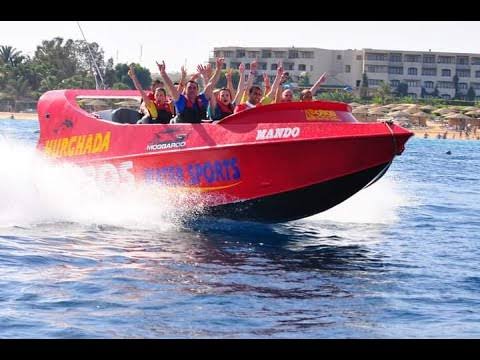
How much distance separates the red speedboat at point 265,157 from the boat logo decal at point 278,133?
0.01m

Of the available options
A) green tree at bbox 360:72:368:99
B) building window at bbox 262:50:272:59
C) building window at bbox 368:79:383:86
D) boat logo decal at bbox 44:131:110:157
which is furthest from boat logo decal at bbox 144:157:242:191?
building window at bbox 368:79:383:86

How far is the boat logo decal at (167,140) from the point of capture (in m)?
11.0

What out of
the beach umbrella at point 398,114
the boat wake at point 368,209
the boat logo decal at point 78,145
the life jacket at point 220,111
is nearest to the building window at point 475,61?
the beach umbrella at point 398,114

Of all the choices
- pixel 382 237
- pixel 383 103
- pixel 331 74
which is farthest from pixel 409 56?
pixel 382 237

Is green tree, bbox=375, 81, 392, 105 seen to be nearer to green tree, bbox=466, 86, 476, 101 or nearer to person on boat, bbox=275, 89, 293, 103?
green tree, bbox=466, 86, 476, 101

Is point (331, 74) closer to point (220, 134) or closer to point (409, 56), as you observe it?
point (409, 56)

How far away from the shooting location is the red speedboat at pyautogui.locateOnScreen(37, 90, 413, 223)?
10211 mm

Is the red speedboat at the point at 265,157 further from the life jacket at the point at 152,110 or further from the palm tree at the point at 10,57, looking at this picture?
the palm tree at the point at 10,57

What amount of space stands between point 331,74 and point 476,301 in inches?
3592

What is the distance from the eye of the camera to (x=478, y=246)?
11164 mm

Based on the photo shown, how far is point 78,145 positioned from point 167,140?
1829 millimetres

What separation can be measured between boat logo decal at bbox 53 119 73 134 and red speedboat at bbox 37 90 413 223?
0.92 metres

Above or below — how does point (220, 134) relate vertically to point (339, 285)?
above
